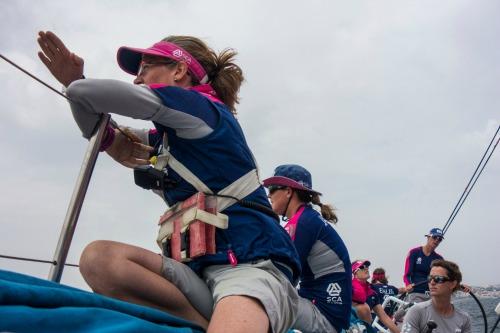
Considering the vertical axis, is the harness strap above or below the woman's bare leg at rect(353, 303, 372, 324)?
above

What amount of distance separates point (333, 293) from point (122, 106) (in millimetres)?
2446

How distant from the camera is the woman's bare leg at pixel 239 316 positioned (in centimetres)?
151

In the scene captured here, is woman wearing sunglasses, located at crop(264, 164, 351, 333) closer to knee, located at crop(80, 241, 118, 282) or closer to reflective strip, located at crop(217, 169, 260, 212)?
reflective strip, located at crop(217, 169, 260, 212)

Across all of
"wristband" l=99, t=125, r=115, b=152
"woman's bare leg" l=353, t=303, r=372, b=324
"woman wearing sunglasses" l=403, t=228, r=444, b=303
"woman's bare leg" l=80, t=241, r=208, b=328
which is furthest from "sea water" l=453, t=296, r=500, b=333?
"woman's bare leg" l=80, t=241, r=208, b=328

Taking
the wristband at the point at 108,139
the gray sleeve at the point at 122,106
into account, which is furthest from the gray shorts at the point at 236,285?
the wristband at the point at 108,139

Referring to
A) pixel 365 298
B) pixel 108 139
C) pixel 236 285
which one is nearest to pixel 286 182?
pixel 108 139

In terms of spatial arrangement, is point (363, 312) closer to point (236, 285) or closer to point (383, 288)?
point (383, 288)

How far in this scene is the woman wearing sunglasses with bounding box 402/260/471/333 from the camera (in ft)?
18.2

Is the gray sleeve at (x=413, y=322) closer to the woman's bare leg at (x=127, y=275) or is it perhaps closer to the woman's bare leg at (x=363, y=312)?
the woman's bare leg at (x=363, y=312)

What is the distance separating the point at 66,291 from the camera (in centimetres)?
128

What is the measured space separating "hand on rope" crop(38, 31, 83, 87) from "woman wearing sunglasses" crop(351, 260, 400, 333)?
6.29 m

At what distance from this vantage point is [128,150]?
7.95 ft

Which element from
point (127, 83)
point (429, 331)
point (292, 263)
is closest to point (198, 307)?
point (292, 263)

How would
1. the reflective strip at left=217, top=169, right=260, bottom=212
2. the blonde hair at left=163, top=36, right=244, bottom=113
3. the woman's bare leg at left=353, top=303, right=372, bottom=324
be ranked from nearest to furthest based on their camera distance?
the reflective strip at left=217, top=169, right=260, bottom=212 < the blonde hair at left=163, top=36, right=244, bottom=113 < the woman's bare leg at left=353, top=303, right=372, bottom=324
